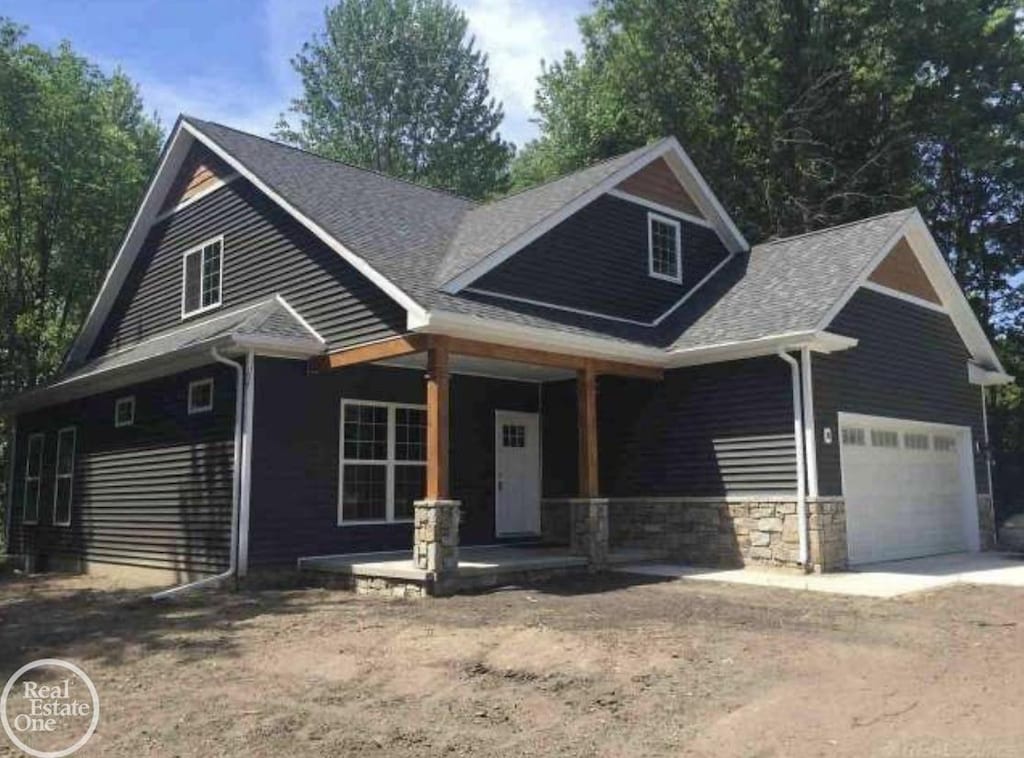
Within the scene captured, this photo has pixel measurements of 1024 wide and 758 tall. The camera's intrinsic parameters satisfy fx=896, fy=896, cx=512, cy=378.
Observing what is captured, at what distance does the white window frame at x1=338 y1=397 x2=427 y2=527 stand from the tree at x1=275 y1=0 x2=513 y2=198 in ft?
79.2

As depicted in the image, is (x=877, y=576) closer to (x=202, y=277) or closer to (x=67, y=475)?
(x=202, y=277)

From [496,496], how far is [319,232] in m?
5.09

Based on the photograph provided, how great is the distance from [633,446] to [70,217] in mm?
15662

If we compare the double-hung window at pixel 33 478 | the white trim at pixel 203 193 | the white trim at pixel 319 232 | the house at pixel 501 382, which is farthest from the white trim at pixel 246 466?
the double-hung window at pixel 33 478

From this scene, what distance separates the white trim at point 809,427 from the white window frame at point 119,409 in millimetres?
10253

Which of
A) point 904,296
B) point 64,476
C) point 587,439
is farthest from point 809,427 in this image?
point 64,476

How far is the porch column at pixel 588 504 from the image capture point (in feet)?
39.6

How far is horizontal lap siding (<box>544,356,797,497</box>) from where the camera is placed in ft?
40.5

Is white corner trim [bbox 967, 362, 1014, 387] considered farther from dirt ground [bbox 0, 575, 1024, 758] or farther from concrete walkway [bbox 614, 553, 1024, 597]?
dirt ground [bbox 0, 575, 1024, 758]

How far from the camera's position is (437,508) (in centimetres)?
1017

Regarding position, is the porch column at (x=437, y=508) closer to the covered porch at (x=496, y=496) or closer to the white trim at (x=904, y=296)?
the covered porch at (x=496, y=496)

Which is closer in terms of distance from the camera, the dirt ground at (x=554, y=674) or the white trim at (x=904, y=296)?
the dirt ground at (x=554, y=674)

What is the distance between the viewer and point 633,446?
559 inches

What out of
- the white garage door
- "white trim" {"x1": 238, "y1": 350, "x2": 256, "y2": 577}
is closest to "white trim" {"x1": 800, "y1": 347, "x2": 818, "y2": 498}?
the white garage door
